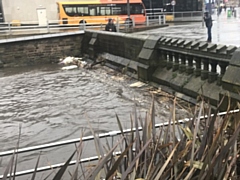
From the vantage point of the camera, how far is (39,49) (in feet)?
60.2

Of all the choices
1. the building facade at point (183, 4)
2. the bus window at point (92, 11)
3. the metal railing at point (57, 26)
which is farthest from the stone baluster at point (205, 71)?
the building facade at point (183, 4)

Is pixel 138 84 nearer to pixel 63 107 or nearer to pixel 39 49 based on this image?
pixel 63 107

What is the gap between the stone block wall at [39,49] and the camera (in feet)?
57.7

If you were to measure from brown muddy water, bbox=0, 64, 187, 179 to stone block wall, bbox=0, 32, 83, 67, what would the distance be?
13.0 ft

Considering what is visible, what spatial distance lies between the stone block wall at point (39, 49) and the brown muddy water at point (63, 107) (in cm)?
396

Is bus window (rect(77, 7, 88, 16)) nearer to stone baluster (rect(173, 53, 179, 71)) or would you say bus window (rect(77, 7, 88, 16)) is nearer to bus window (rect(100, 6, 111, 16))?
bus window (rect(100, 6, 111, 16))

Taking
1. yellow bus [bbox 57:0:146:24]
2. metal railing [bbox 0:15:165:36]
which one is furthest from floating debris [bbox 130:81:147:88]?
yellow bus [bbox 57:0:146:24]

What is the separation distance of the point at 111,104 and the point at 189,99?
206 cm

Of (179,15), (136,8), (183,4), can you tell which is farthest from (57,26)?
(183,4)

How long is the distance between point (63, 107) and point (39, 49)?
1031 cm

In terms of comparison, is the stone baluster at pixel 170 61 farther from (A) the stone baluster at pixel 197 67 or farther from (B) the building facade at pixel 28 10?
(B) the building facade at pixel 28 10

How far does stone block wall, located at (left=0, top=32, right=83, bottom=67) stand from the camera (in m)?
17.6

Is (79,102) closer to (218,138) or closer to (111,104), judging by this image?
(111,104)

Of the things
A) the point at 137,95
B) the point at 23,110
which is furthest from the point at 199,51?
the point at 23,110
